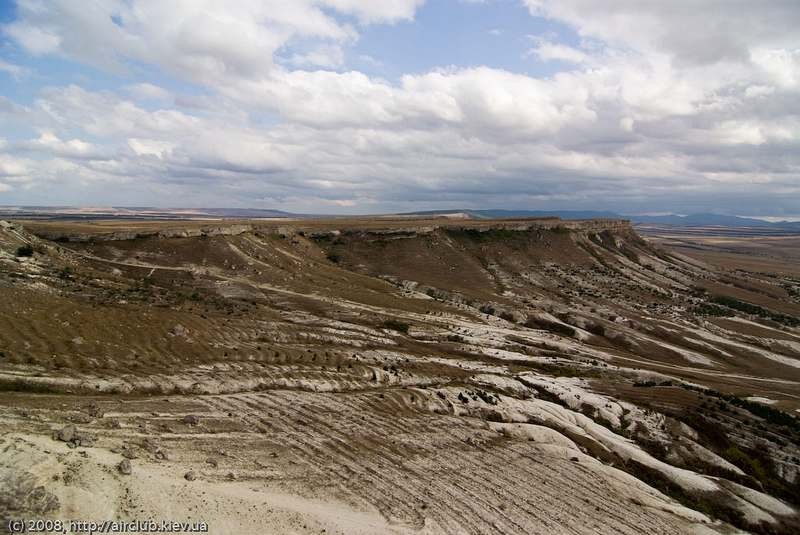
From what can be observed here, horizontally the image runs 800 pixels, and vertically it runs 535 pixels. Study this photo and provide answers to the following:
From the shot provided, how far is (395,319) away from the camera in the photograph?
226ft

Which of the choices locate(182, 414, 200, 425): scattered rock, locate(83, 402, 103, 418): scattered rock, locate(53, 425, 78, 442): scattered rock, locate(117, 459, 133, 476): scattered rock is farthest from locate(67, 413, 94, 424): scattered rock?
locate(117, 459, 133, 476): scattered rock

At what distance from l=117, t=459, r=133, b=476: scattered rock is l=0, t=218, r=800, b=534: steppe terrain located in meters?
0.11

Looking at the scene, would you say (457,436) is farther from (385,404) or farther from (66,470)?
(66,470)

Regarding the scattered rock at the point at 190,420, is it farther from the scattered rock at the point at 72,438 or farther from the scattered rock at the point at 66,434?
the scattered rock at the point at 66,434

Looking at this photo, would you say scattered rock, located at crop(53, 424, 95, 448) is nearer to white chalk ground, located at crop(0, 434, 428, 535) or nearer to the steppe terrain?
the steppe terrain

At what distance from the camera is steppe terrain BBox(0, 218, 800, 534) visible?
75.4 ft

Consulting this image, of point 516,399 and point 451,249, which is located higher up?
point 451,249

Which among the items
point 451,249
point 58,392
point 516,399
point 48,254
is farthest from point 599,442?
point 451,249

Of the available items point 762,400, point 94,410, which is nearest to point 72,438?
point 94,410

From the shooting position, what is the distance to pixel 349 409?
1382 inches

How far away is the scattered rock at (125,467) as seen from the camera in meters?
21.5

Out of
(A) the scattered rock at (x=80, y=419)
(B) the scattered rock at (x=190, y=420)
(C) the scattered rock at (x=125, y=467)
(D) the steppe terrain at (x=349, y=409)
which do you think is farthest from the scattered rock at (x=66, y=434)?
(B) the scattered rock at (x=190, y=420)

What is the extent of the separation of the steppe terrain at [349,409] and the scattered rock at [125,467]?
0.36 ft

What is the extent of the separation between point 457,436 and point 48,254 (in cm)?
6146
